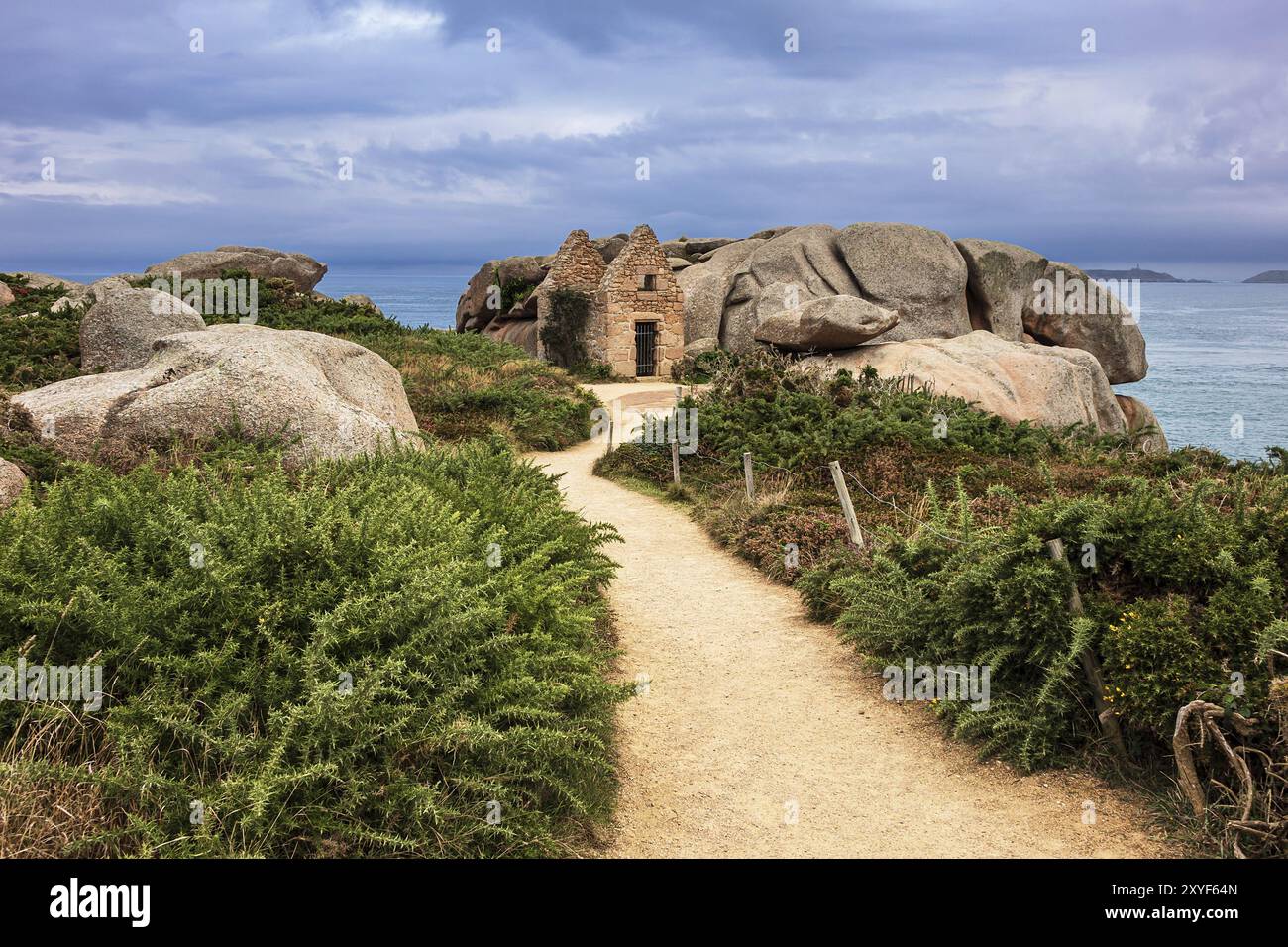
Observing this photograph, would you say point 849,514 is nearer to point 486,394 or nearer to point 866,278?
point 486,394

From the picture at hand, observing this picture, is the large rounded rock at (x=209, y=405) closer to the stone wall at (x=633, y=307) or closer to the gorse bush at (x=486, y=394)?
the gorse bush at (x=486, y=394)

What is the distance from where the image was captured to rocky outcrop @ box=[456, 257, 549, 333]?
33.8m

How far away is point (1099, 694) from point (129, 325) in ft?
48.7

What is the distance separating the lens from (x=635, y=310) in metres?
28.1

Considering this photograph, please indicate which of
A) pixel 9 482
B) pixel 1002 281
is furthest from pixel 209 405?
pixel 1002 281

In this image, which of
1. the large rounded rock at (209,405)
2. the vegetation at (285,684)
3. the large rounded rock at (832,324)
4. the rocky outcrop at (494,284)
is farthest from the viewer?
the rocky outcrop at (494,284)

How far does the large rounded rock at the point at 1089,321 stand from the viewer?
94.8 ft

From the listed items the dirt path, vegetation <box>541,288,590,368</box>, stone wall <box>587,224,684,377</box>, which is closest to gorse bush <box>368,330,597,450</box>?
stone wall <box>587,224,684,377</box>

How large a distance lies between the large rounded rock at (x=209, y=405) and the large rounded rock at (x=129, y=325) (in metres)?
4.12

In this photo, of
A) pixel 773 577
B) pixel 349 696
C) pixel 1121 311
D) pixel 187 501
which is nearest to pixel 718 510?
pixel 773 577

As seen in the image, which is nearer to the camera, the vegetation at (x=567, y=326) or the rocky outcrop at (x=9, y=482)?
the rocky outcrop at (x=9, y=482)

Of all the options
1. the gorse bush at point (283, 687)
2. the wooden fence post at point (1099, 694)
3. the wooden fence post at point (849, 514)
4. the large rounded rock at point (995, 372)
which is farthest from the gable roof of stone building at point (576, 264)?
the wooden fence post at point (1099, 694)

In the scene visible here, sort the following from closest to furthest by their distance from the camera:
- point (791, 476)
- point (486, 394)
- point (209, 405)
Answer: point (209, 405) < point (791, 476) < point (486, 394)

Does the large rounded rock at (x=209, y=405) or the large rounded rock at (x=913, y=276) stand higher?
the large rounded rock at (x=913, y=276)
